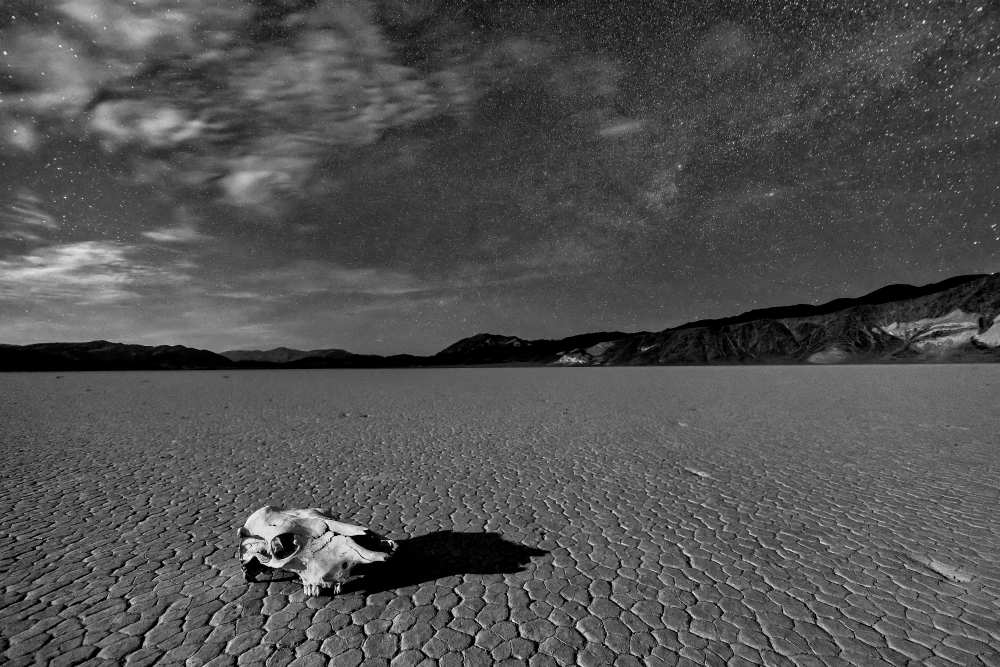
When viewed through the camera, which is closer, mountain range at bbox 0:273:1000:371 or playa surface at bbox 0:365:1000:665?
playa surface at bbox 0:365:1000:665

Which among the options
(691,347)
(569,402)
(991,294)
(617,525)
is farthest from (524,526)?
(691,347)

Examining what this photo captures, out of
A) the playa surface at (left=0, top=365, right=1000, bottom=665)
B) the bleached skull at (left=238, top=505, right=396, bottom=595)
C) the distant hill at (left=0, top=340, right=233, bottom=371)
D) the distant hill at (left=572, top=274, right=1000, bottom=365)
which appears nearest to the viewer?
the playa surface at (left=0, top=365, right=1000, bottom=665)

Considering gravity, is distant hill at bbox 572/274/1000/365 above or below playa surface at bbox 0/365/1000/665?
above

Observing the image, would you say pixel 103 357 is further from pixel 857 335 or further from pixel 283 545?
pixel 857 335

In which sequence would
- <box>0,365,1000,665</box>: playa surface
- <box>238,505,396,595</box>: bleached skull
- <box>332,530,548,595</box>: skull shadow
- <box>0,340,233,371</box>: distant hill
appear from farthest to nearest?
<box>0,340,233,371</box>: distant hill, <box>332,530,548,595</box>: skull shadow, <box>238,505,396,595</box>: bleached skull, <box>0,365,1000,665</box>: playa surface

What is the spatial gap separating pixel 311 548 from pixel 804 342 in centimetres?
16629

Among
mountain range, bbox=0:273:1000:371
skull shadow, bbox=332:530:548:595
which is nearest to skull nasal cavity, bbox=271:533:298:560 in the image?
skull shadow, bbox=332:530:548:595

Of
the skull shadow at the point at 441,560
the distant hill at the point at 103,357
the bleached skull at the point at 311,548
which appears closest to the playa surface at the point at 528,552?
the skull shadow at the point at 441,560

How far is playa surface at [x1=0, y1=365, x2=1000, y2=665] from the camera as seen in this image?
3492mm

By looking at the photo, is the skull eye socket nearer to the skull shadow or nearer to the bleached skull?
the bleached skull

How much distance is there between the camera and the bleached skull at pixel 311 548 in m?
4.16

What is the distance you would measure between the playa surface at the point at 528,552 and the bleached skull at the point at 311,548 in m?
0.18

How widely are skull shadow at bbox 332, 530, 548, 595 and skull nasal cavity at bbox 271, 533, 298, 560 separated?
2.03ft

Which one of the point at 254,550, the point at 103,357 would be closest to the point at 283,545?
the point at 254,550
